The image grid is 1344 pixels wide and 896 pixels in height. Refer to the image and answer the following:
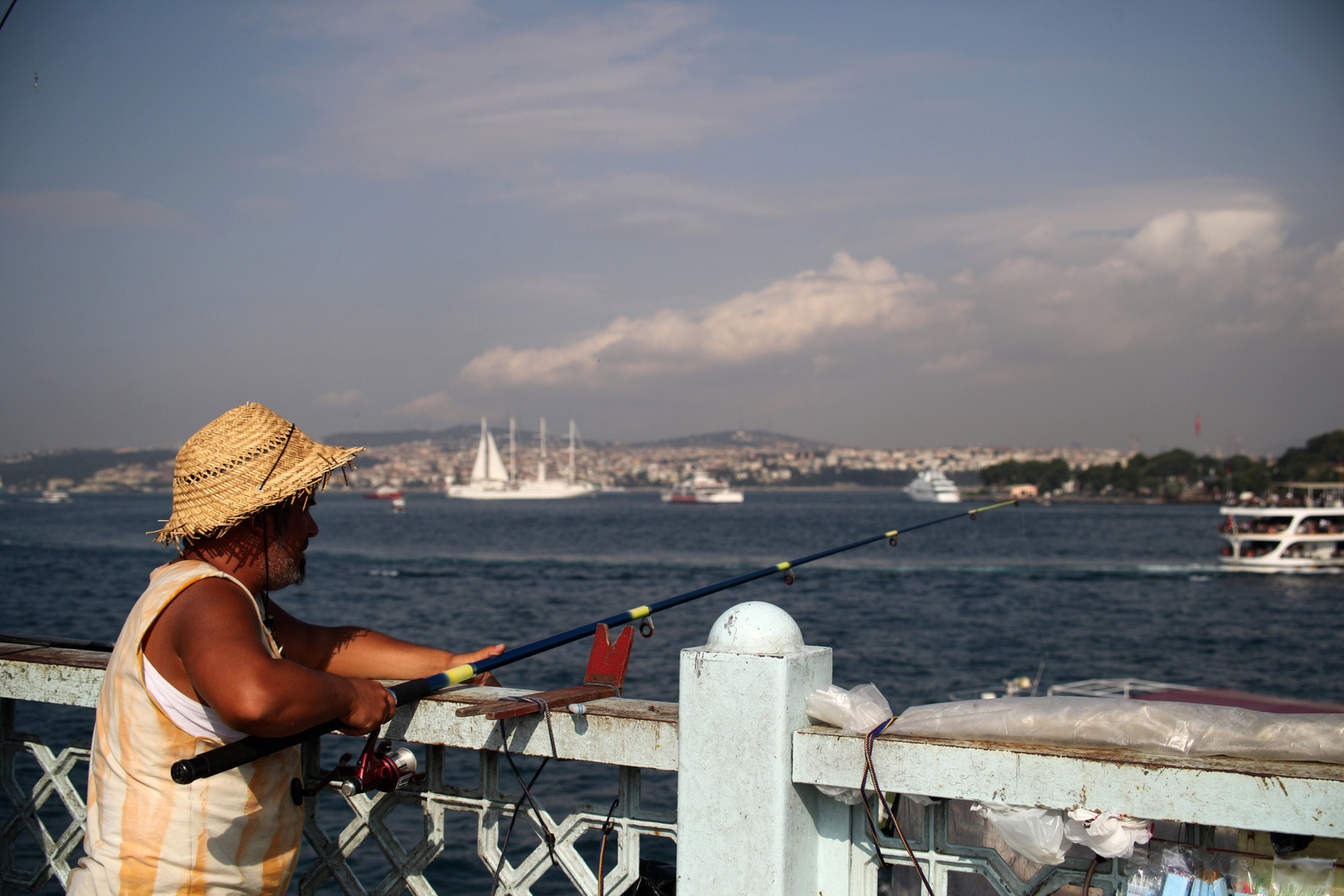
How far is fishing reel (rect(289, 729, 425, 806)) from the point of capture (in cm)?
212

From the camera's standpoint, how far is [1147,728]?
1.87 metres

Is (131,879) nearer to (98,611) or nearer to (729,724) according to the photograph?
(729,724)

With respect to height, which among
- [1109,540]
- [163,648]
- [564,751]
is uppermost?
[163,648]

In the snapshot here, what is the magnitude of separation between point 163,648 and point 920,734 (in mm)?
1367

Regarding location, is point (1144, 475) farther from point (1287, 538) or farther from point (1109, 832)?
point (1109, 832)

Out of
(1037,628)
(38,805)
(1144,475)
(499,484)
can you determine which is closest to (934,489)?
(1144,475)

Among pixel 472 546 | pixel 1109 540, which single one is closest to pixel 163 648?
pixel 472 546

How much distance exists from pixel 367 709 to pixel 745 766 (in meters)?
0.73

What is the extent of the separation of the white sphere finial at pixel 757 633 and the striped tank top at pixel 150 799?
847mm

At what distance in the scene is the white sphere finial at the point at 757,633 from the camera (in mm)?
2053

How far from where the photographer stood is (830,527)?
74.1m

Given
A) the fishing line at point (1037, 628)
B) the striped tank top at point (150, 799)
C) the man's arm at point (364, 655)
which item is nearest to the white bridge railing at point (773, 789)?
the man's arm at point (364, 655)

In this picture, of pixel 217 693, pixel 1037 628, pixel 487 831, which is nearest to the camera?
pixel 217 693

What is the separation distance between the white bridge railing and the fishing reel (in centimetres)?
5
